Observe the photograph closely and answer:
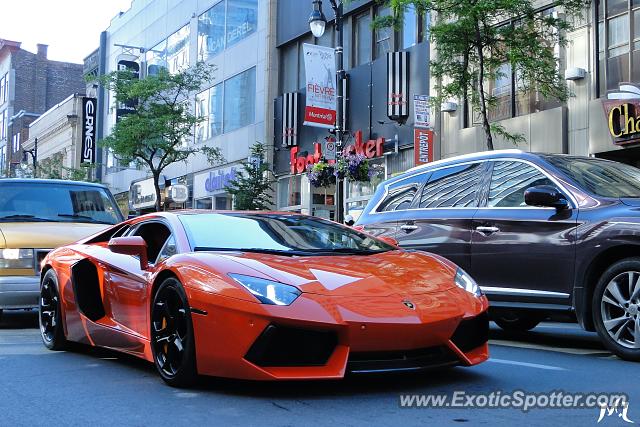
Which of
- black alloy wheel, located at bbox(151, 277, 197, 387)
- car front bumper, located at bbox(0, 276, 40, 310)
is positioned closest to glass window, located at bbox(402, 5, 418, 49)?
car front bumper, located at bbox(0, 276, 40, 310)

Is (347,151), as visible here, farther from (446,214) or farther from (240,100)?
(446,214)

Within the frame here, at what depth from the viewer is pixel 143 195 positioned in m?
41.3

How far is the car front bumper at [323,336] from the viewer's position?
171 inches

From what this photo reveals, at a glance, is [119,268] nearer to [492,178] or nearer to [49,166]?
[492,178]

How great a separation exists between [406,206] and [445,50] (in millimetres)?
7368

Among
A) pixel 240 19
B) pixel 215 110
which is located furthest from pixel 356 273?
pixel 215 110

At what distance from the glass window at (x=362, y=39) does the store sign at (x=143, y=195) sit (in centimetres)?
1776

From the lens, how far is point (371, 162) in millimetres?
23594

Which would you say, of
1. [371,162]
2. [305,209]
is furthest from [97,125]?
[371,162]

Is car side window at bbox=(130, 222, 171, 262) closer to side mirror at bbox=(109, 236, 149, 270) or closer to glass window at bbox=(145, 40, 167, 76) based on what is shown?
side mirror at bbox=(109, 236, 149, 270)

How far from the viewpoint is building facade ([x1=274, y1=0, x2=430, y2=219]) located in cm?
2223

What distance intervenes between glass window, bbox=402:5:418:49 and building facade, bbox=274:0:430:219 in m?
0.03

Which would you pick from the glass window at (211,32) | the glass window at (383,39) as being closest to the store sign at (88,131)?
the glass window at (211,32)

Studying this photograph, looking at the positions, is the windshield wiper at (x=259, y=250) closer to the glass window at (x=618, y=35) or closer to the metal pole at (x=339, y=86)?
the metal pole at (x=339, y=86)
